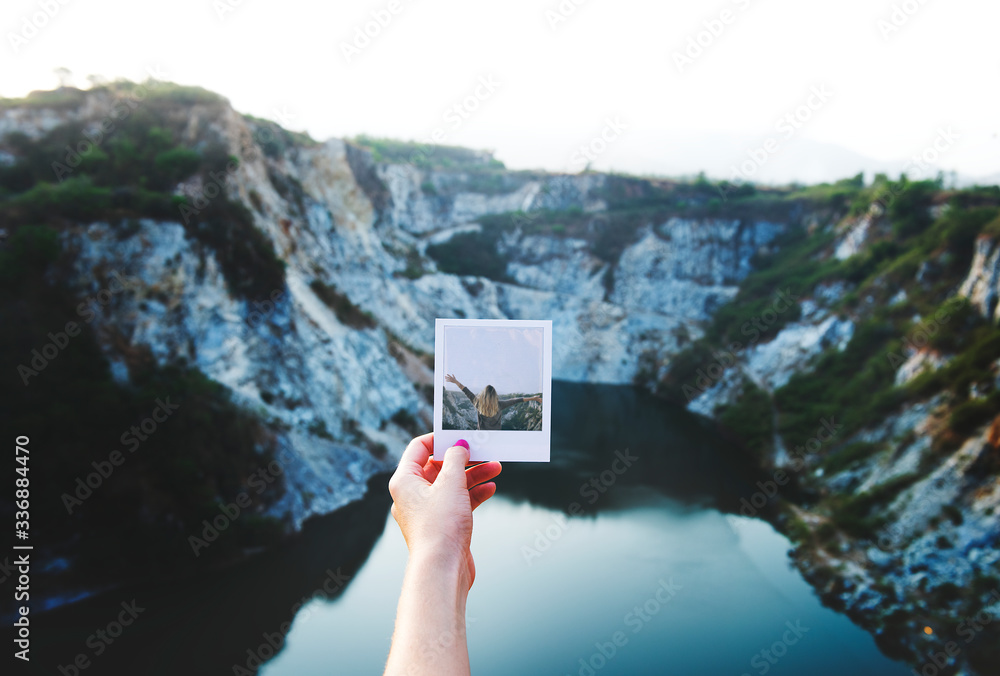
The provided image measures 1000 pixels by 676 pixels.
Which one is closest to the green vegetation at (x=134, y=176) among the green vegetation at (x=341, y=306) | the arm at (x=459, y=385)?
the green vegetation at (x=341, y=306)

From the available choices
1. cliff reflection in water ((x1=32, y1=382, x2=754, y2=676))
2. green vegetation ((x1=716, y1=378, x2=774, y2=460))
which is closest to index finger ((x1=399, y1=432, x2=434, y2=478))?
cliff reflection in water ((x1=32, y1=382, x2=754, y2=676))

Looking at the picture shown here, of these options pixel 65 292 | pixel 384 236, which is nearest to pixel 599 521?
pixel 65 292

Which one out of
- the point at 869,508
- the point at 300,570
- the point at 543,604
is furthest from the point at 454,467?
Result: the point at 869,508

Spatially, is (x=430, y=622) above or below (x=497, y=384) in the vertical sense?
below

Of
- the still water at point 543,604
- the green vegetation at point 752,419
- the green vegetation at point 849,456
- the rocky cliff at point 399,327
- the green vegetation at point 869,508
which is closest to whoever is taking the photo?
the still water at point 543,604

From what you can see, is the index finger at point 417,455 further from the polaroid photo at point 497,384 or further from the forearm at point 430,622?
the forearm at point 430,622

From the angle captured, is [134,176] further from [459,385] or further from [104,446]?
[459,385]
